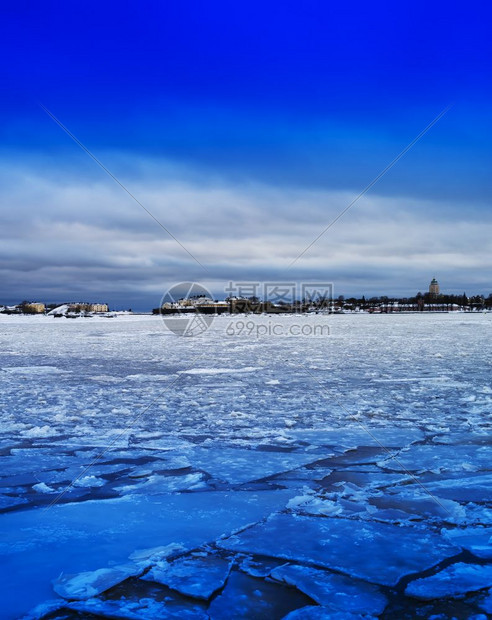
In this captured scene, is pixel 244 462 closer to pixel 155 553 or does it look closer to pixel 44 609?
pixel 155 553

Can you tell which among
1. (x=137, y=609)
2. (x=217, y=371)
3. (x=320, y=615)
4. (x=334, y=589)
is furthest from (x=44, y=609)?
(x=217, y=371)

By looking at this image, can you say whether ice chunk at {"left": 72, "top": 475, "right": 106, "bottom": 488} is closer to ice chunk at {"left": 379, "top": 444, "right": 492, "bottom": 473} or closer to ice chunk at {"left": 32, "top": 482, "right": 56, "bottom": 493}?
ice chunk at {"left": 32, "top": 482, "right": 56, "bottom": 493}

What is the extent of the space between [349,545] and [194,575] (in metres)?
0.94

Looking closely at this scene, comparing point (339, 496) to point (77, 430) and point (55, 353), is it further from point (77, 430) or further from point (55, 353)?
point (55, 353)

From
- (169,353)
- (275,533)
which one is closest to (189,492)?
(275,533)

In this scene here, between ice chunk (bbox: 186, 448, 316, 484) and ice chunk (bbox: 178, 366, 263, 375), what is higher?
ice chunk (bbox: 178, 366, 263, 375)

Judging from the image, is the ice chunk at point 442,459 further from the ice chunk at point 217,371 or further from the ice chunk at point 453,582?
the ice chunk at point 217,371

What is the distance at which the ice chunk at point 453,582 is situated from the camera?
2561 mm

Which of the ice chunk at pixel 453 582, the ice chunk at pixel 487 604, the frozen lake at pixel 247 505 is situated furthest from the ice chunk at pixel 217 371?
the ice chunk at pixel 487 604

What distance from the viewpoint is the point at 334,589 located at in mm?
2602

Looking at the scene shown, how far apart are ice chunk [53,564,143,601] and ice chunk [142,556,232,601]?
12 centimetres

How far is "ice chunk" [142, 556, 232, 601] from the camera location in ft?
8.52

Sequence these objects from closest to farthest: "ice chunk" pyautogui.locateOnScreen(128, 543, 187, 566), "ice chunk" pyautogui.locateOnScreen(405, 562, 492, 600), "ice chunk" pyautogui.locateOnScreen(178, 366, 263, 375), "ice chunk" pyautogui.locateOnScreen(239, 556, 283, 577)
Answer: "ice chunk" pyautogui.locateOnScreen(405, 562, 492, 600) → "ice chunk" pyautogui.locateOnScreen(239, 556, 283, 577) → "ice chunk" pyautogui.locateOnScreen(128, 543, 187, 566) → "ice chunk" pyautogui.locateOnScreen(178, 366, 263, 375)

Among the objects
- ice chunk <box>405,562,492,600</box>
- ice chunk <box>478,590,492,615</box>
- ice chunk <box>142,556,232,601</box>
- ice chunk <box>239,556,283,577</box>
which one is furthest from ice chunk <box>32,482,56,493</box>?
ice chunk <box>478,590,492,615</box>
